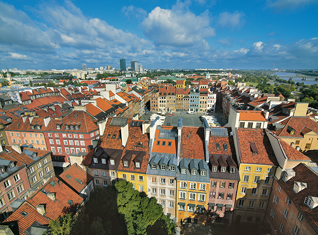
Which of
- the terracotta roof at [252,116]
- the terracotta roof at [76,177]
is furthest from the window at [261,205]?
the terracotta roof at [76,177]

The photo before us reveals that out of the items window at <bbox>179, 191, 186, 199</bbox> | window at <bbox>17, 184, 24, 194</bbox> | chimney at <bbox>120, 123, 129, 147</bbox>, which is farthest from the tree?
window at <bbox>17, 184, 24, 194</bbox>

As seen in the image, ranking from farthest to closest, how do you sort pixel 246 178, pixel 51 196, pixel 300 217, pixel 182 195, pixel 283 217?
pixel 182 195 → pixel 246 178 → pixel 283 217 → pixel 51 196 → pixel 300 217

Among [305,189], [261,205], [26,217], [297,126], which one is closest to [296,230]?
[305,189]

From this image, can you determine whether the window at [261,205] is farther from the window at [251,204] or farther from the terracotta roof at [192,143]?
the terracotta roof at [192,143]

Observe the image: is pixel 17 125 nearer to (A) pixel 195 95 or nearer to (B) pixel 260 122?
(B) pixel 260 122

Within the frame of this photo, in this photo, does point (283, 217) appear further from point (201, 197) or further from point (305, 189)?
point (201, 197)
